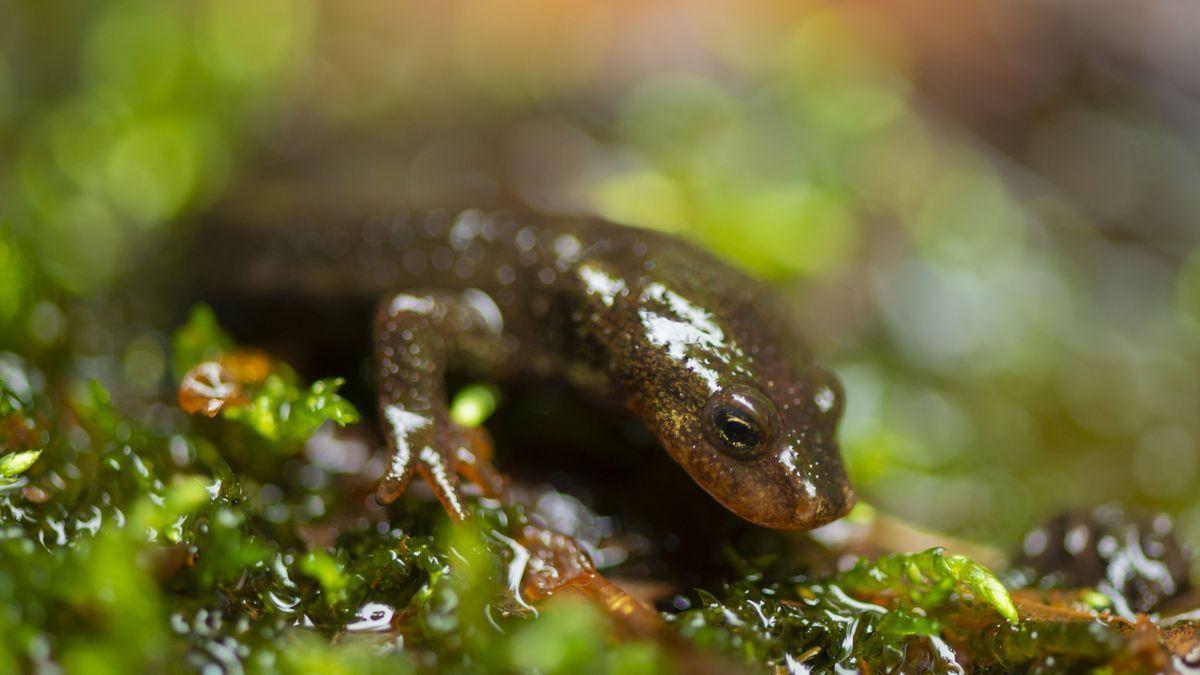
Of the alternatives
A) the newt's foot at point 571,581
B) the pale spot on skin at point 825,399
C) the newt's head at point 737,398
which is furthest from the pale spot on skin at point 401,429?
the pale spot on skin at point 825,399

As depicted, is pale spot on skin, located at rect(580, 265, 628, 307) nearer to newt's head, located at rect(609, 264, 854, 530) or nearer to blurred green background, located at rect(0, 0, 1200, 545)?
newt's head, located at rect(609, 264, 854, 530)

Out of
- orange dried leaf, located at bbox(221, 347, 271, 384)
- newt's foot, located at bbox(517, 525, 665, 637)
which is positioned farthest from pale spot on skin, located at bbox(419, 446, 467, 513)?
orange dried leaf, located at bbox(221, 347, 271, 384)

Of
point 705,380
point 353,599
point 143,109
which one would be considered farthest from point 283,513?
point 143,109

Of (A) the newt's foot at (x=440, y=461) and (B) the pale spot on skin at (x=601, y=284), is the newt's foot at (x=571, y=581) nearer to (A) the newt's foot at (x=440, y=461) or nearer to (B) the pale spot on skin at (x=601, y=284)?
(A) the newt's foot at (x=440, y=461)

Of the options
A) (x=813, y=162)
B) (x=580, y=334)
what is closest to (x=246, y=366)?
(x=580, y=334)

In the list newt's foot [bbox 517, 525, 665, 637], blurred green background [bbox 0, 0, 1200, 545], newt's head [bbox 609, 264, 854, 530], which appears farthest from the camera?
blurred green background [bbox 0, 0, 1200, 545]

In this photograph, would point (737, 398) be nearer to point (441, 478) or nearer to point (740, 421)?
point (740, 421)
